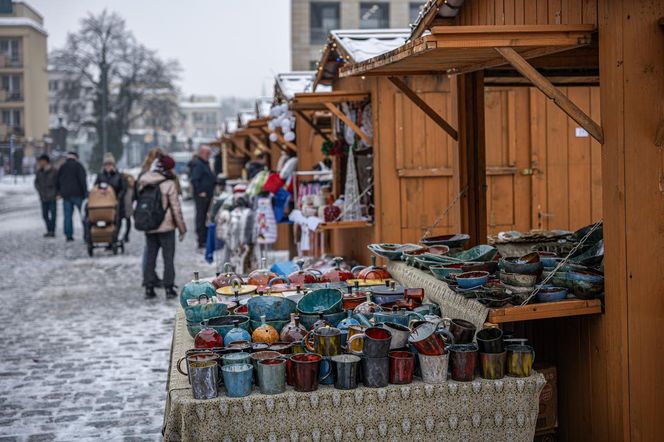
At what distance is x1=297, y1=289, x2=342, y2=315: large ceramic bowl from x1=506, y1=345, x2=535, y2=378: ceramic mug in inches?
50.1

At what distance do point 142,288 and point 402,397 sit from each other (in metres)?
9.31

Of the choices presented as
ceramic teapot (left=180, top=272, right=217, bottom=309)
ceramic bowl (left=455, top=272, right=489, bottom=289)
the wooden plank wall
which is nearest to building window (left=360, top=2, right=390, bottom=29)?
the wooden plank wall

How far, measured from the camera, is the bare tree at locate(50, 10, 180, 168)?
171ft

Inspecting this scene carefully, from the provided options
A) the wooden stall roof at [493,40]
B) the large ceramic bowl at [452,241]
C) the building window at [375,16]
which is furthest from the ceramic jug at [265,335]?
the building window at [375,16]

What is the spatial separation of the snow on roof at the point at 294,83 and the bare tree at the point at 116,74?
37.5 meters

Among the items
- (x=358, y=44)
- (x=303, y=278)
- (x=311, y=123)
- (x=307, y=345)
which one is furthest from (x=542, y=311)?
(x=311, y=123)

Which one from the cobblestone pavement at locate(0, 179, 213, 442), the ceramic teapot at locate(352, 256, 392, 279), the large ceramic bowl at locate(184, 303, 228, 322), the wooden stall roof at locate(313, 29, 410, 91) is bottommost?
the cobblestone pavement at locate(0, 179, 213, 442)

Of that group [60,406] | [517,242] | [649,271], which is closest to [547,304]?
[649,271]

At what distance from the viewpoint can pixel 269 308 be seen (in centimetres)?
556

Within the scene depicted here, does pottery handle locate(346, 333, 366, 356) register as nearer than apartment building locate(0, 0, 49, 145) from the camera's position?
Yes

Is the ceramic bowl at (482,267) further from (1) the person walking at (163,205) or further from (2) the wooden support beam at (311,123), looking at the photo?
(2) the wooden support beam at (311,123)

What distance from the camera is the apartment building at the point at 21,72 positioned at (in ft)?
219

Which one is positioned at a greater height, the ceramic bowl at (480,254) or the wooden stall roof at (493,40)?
the wooden stall roof at (493,40)

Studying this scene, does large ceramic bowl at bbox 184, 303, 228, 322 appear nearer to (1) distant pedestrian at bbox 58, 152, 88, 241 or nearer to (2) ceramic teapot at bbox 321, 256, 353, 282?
(2) ceramic teapot at bbox 321, 256, 353, 282
